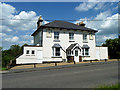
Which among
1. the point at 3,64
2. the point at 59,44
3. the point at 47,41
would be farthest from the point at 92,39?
the point at 3,64

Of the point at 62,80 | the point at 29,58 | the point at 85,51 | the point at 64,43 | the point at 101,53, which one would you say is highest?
the point at 64,43

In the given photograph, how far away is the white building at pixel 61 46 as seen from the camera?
78.4 feet

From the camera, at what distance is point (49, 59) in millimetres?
24734

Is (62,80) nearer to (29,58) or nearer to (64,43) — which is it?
(29,58)

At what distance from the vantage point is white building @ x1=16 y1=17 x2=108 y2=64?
23.9 meters

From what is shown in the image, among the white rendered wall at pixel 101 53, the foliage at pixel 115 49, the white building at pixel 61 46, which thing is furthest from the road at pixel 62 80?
the foliage at pixel 115 49

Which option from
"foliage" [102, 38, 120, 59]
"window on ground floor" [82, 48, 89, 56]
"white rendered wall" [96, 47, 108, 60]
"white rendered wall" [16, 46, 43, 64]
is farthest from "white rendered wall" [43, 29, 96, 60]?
"foliage" [102, 38, 120, 59]

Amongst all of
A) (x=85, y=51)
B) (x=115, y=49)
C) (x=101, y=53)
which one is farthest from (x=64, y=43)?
(x=115, y=49)

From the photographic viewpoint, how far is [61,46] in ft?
85.5

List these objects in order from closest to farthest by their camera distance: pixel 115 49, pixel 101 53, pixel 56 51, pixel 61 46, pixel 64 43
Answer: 1. pixel 56 51
2. pixel 61 46
3. pixel 64 43
4. pixel 101 53
5. pixel 115 49

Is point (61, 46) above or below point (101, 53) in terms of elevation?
above

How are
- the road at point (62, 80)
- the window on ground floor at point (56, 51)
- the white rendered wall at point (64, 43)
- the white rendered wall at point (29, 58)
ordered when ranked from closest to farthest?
1. the road at point (62, 80)
2. the white rendered wall at point (29, 58)
3. the white rendered wall at point (64, 43)
4. the window on ground floor at point (56, 51)

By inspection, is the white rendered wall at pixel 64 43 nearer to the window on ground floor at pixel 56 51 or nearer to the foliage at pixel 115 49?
the window on ground floor at pixel 56 51

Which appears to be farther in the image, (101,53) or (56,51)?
(101,53)
